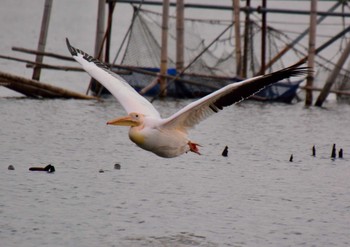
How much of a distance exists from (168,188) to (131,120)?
178 centimetres

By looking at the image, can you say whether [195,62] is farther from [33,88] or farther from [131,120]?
[131,120]

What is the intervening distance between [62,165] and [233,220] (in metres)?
4.17

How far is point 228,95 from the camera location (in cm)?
1287

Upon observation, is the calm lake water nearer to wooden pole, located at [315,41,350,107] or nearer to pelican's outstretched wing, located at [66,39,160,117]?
pelican's outstretched wing, located at [66,39,160,117]

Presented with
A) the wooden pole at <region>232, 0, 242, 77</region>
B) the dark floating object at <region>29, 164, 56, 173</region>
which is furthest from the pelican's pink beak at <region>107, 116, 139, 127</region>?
the wooden pole at <region>232, 0, 242, 77</region>

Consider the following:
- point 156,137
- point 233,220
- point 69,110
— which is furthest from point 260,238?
point 69,110

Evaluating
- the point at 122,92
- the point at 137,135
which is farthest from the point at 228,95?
the point at 122,92

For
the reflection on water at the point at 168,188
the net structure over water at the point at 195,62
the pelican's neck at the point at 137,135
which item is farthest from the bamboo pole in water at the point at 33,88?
the pelican's neck at the point at 137,135

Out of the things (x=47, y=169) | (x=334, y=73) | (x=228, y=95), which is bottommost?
(x=47, y=169)

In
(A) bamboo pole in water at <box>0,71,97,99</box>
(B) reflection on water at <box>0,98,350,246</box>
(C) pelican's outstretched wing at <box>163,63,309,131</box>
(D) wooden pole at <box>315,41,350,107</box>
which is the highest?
(D) wooden pole at <box>315,41,350,107</box>

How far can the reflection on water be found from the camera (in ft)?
38.2

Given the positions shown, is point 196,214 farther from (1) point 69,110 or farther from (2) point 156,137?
(1) point 69,110

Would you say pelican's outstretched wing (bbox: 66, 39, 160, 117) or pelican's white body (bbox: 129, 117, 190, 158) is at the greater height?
pelican's outstretched wing (bbox: 66, 39, 160, 117)

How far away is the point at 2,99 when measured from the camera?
24719mm
